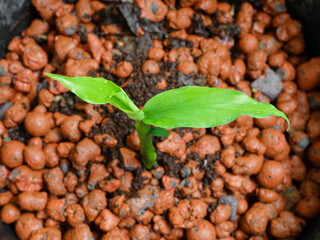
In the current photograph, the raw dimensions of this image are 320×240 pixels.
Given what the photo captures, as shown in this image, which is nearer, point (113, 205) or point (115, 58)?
point (113, 205)

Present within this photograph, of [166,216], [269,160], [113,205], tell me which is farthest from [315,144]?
[113,205]

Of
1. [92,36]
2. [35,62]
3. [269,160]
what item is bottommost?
[269,160]

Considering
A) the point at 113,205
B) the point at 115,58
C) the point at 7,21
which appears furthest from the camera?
the point at 7,21

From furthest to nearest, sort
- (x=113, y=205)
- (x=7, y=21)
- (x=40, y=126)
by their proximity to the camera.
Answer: (x=7, y=21), (x=40, y=126), (x=113, y=205)

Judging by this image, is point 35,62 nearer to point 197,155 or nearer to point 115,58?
point 115,58

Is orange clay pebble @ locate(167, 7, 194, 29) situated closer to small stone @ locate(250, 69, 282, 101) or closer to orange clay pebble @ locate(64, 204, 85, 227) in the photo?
small stone @ locate(250, 69, 282, 101)

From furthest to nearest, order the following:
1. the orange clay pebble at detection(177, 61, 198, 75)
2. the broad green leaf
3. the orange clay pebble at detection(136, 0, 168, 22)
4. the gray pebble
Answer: the orange clay pebble at detection(136, 0, 168, 22), the orange clay pebble at detection(177, 61, 198, 75), the gray pebble, the broad green leaf

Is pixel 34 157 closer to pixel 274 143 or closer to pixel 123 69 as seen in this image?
pixel 123 69

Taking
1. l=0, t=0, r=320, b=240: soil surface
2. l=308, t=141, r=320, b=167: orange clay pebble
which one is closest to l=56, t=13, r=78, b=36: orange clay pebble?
l=0, t=0, r=320, b=240: soil surface
